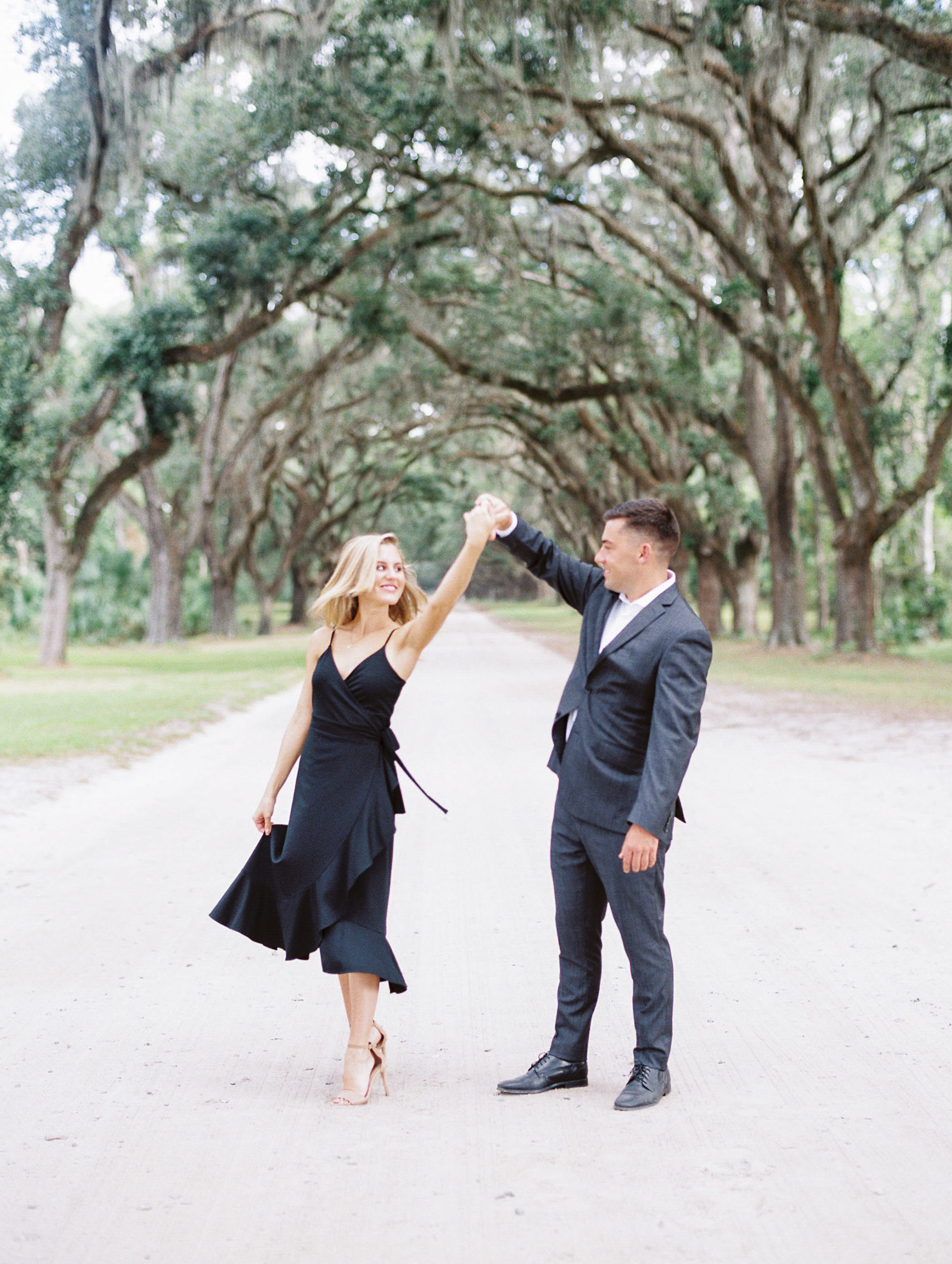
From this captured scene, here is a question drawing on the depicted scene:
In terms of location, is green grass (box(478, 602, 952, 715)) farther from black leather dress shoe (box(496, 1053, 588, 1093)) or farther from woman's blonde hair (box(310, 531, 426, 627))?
woman's blonde hair (box(310, 531, 426, 627))

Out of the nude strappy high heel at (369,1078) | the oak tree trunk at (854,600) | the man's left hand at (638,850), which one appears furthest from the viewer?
the oak tree trunk at (854,600)

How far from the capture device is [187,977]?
5.29 metres

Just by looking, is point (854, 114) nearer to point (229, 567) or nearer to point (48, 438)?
point (48, 438)

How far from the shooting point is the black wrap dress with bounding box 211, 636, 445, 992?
404 cm

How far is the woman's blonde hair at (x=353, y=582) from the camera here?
4117 mm

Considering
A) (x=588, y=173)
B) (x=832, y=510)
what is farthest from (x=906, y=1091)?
(x=832, y=510)

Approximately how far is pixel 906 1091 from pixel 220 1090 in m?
2.05

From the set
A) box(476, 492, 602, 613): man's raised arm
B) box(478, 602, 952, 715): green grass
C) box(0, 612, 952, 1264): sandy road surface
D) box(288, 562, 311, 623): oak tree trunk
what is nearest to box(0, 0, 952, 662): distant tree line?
box(478, 602, 952, 715): green grass

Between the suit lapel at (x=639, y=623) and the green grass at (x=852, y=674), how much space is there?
12.6 metres

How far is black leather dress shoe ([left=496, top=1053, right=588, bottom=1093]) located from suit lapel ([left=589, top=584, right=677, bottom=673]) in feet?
3.97

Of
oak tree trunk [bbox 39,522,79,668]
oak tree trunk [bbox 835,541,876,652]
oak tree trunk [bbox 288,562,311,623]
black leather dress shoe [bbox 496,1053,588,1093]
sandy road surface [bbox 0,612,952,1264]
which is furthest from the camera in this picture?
oak tree trunk [bbox 288,562,311,623]

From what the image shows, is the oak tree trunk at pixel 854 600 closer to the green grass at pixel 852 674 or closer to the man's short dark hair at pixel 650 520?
the green grass at pixel 852 674

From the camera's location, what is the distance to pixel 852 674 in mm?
22156

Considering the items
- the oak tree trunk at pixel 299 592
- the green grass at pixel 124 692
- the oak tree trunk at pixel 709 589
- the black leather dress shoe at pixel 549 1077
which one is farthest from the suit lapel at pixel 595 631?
the oak tree trunk at pixel 299 592
